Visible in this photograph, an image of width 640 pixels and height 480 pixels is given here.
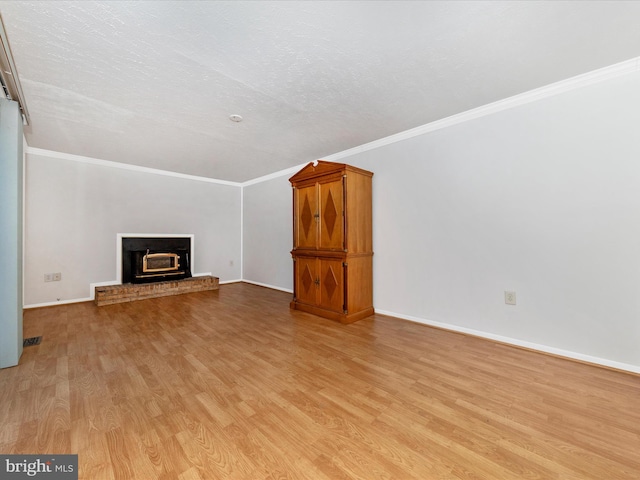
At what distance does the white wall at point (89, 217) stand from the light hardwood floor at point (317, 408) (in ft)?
6.28

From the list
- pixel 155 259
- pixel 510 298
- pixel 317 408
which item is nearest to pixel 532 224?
pixel 510 298

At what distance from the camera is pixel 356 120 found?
9.88 feet

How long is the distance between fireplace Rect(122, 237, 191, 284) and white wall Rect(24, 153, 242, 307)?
185 millimetres

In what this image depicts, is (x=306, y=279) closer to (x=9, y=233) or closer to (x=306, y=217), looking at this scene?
(x=306, y=217)

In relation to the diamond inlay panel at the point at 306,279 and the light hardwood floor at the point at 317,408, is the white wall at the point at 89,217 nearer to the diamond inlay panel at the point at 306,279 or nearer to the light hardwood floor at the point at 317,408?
the light hardwood floor at the point at 317,408

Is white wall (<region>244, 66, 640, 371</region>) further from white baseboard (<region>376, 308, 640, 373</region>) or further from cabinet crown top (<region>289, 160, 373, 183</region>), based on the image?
cabinet crown top (<region>289, 160, 373, 183</region>)

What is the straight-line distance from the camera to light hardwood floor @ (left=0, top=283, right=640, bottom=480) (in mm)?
1230

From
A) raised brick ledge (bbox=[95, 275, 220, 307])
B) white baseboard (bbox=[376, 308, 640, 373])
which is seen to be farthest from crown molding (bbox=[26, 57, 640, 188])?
white baseboard (bbox=[376, 308, 640, 373])

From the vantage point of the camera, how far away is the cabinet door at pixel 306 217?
3705mm

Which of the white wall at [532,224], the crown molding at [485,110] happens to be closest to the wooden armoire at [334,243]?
the white wall at [532,224]

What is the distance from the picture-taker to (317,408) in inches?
64.2

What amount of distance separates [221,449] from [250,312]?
251 centimetres

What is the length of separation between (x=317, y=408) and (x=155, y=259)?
4559 mm

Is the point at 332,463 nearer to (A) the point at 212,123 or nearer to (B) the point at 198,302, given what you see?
(A) the point at 212,123
